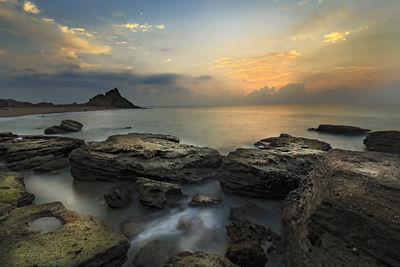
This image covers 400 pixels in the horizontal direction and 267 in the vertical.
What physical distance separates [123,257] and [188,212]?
196cm

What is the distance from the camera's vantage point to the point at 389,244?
6.08ft

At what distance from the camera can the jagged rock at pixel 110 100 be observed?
346 feet

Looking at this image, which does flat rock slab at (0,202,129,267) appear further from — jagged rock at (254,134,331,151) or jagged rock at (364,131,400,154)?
jagged rock at (364,131,400,154)

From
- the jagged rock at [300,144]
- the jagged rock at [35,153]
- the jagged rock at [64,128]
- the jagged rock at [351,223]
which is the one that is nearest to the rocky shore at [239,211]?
the jagged rock at [351,223]

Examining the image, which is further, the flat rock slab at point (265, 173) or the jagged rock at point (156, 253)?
the flat rock slab at point (265, 173)

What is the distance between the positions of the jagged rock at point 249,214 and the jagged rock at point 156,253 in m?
1.60

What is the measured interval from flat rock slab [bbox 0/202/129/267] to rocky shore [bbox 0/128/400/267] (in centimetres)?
1

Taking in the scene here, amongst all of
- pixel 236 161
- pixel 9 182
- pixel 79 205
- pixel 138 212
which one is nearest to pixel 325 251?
pixel 236 161

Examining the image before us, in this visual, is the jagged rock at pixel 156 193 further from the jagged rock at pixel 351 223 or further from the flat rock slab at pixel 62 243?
the jagged rock at pixel 351 223

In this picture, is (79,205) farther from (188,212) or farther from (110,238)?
(188,212)

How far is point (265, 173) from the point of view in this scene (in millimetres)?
5023

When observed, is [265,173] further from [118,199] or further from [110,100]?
[110,100]

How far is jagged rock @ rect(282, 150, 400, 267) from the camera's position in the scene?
192cm

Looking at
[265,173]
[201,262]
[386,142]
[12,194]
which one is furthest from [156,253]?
[386,142]
